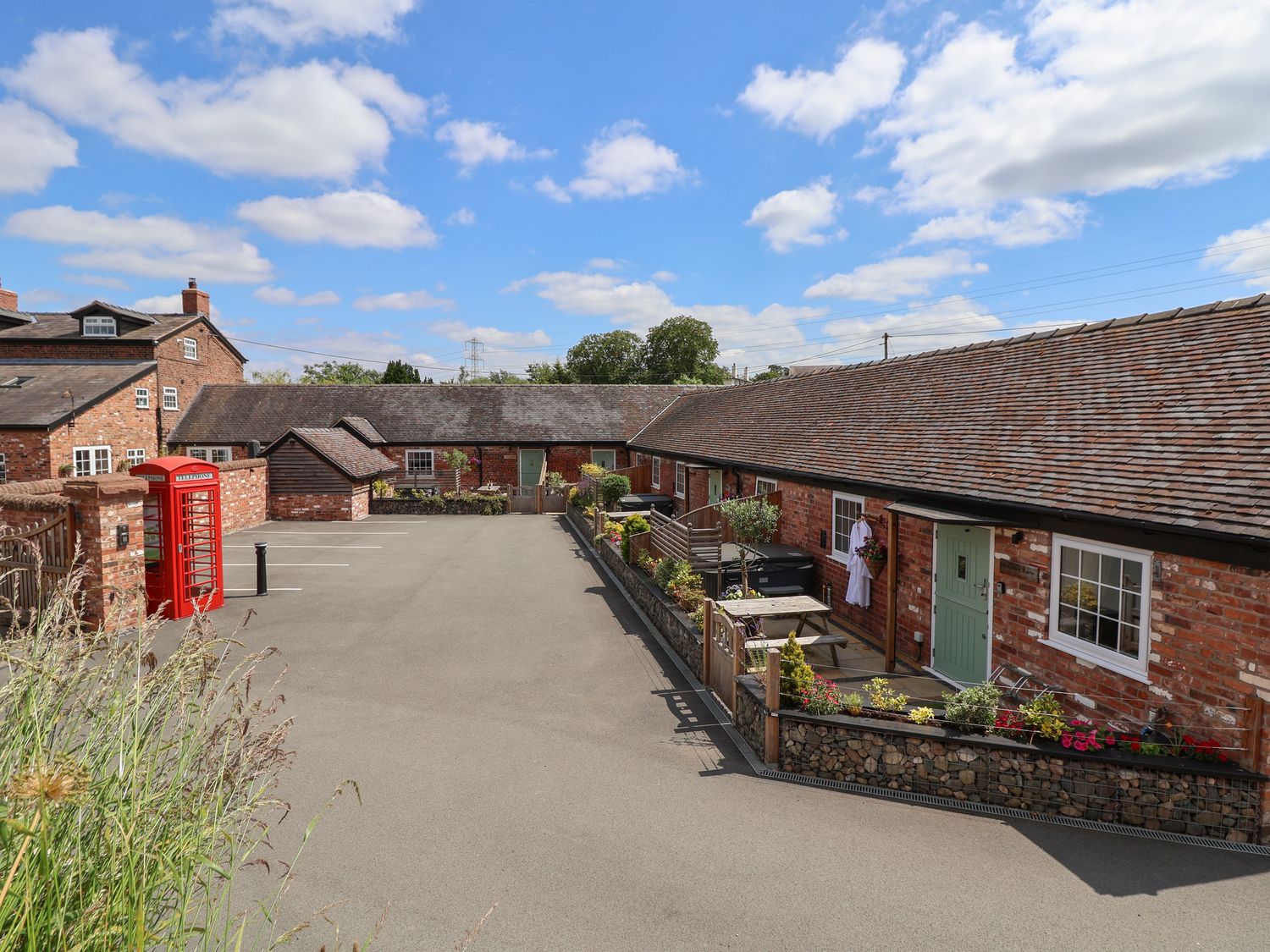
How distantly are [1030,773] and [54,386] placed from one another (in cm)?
3598

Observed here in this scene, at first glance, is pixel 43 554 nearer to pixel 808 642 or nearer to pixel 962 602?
pixel 808 642

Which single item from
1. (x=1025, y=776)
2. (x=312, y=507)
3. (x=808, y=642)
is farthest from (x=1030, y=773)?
(x=312, y=507)

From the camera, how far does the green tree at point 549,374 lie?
250ft

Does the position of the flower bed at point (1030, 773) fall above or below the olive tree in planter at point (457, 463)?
below

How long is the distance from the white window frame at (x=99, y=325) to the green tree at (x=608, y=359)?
143 ft

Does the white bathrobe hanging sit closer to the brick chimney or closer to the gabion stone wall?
the gabion stone wall

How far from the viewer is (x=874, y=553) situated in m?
11.4

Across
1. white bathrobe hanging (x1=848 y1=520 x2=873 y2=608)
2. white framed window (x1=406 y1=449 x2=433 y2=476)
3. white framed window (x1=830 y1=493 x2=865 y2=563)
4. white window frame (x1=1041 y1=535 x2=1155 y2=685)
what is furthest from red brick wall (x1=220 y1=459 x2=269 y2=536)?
white window frame (x1=1041 y1=535 x2=1155 y2=685)

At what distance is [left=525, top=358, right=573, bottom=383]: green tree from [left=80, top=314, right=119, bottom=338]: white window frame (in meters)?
44.1

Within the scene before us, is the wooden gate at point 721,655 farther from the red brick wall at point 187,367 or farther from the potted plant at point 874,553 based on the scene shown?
the red brick wall at point 187,367

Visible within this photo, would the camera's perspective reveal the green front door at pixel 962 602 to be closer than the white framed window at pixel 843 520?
Yes

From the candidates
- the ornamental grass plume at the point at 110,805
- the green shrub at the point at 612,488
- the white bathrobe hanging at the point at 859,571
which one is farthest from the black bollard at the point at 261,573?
the ornamental grass plume at the point at 110,805

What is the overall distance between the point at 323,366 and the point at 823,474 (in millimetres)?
106859

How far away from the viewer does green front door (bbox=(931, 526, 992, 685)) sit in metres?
9.28
